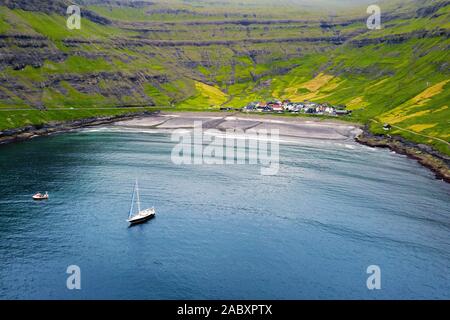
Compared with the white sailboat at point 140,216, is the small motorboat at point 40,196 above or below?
above

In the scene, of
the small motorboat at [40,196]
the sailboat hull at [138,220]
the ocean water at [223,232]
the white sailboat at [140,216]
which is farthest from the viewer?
the small motorboat at [40,196]

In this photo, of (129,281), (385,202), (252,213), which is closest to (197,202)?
(252,213)

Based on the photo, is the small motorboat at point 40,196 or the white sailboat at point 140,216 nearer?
the white sailboat at point 140,216

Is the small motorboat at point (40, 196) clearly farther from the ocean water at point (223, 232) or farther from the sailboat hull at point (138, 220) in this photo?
the sailboat hull at point (138, 220)

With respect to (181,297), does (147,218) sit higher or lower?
higher

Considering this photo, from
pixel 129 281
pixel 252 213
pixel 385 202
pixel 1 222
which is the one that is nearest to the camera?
pixel 129 281

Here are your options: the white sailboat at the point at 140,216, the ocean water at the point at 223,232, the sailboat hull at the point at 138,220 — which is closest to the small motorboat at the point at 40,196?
the ocean water at the point at 223,232

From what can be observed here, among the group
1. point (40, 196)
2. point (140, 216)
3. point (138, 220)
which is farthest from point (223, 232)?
point (40, 196)
